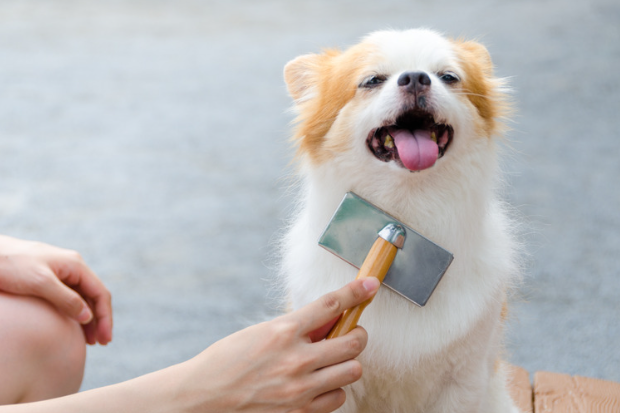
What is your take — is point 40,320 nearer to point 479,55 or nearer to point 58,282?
point 58,282

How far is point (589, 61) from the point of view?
4.42m

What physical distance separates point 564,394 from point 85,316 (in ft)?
3.78

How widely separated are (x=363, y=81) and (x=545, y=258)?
1.80 meters

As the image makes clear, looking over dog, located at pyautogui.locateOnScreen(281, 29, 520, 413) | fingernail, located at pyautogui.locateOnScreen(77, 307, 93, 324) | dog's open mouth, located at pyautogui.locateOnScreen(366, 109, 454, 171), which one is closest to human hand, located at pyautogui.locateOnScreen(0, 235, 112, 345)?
fingernail, located at pyautogui.locateOnScreen(77, 307, 93, 324)

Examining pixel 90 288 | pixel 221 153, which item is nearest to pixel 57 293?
pixel 90 288

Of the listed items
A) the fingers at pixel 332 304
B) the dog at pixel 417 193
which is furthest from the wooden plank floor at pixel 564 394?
the fingers at pixel 332 304

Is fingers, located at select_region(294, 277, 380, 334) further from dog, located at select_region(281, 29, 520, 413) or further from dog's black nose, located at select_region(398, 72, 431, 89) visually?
dog's black nose, located at select_region(398, 72, 431, 89)

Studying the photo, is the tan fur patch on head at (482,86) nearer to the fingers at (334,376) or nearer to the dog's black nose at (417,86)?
the dog's black nose at (417,86)

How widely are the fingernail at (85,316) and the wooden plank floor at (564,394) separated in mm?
1046

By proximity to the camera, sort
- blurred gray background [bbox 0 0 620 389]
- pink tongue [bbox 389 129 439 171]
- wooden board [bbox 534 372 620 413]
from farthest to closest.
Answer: blurred gray background [bbox 0 0 620 389]
wooden board [bbox 534 372 620 413]
pink tongue [bbox 389 129 439 171]

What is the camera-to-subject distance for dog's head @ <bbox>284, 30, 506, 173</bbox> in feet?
3.82

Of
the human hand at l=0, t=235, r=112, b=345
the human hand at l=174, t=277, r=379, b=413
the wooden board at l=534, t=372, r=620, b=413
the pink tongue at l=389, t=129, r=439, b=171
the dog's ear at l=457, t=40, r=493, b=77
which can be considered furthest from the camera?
the wooden board at l=534, t=372, r=620, b=413

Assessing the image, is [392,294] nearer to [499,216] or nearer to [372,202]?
[372,202]

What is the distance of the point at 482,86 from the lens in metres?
1.35
